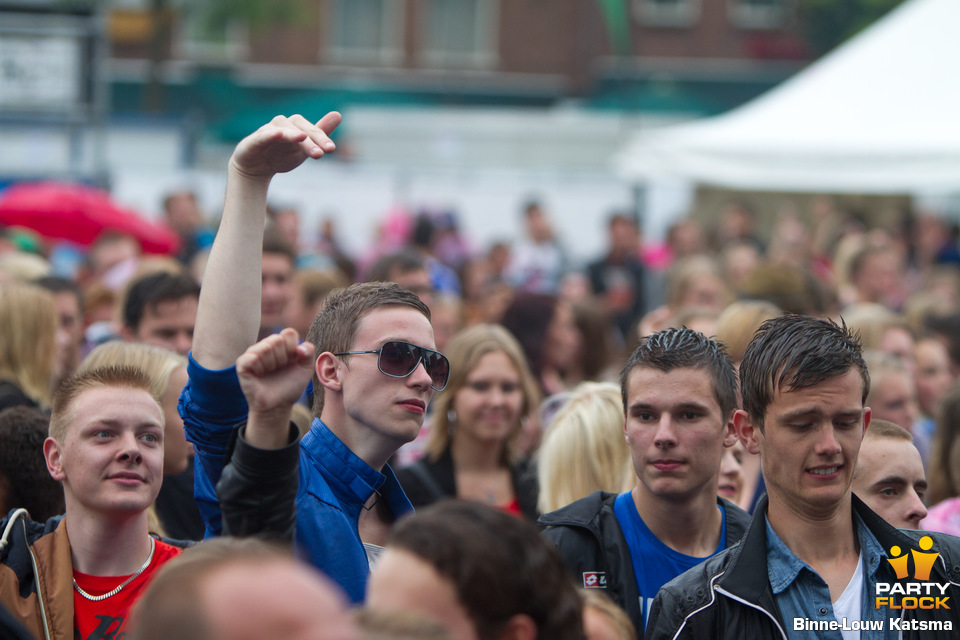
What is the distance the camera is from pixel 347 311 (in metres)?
2.93

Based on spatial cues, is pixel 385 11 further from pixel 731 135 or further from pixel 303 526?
pixel 303 526

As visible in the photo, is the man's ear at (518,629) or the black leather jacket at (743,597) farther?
the black leather jacket at (743,597)

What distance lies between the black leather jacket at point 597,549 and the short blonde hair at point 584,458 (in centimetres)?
82

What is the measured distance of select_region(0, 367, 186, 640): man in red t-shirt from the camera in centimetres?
281

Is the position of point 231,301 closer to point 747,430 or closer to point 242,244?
point 242,244

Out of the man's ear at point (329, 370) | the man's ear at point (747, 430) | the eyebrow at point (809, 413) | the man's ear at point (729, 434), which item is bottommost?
the man's ear at point (729, 434)

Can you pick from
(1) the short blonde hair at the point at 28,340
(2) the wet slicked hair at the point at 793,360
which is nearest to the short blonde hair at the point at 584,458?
(2) the wet slicked hair at the point at 793,360

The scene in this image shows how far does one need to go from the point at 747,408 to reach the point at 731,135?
833 centimetres

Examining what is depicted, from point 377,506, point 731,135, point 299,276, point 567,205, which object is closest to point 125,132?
point 567,205

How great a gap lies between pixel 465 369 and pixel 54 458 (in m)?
2.36

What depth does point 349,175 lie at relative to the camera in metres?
17.5

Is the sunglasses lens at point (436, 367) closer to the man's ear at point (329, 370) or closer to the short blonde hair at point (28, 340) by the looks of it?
the man's ear at point (329, 370)

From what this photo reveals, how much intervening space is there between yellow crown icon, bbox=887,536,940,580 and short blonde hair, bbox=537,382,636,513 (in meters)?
1.42

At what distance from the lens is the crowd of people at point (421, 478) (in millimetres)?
1888
